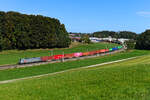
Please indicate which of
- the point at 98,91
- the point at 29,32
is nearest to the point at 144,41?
the point at 29,32

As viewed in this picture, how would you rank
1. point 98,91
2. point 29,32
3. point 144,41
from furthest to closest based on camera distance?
point 144,41, point 29,32, point 98,91

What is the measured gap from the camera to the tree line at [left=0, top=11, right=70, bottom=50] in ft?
182

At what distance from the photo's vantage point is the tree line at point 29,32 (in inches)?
2181

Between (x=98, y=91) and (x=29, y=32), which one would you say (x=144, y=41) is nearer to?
(x=29, y=32)

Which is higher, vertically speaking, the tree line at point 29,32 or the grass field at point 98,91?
the tree line at point 29,32

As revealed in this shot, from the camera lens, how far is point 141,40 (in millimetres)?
89125

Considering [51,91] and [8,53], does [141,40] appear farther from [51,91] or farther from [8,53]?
[51,91]

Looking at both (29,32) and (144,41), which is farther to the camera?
(144,41)

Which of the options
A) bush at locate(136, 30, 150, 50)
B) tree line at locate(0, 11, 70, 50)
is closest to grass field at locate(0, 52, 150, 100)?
tree line at locate(0, 11, 70, 50)

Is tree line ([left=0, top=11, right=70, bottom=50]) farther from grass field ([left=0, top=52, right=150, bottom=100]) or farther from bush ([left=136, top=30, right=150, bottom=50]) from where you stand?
grass field ([left=0, top=52, right=150, bottom=100])

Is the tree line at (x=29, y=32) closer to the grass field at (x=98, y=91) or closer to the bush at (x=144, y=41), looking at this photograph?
the bush at (x=144, y=41)

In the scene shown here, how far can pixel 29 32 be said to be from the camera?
61531 millimetres

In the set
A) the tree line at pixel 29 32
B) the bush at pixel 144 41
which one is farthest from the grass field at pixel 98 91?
the bush at pixel 144 41

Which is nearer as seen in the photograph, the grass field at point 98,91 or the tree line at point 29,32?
the grass field at point 98,91
